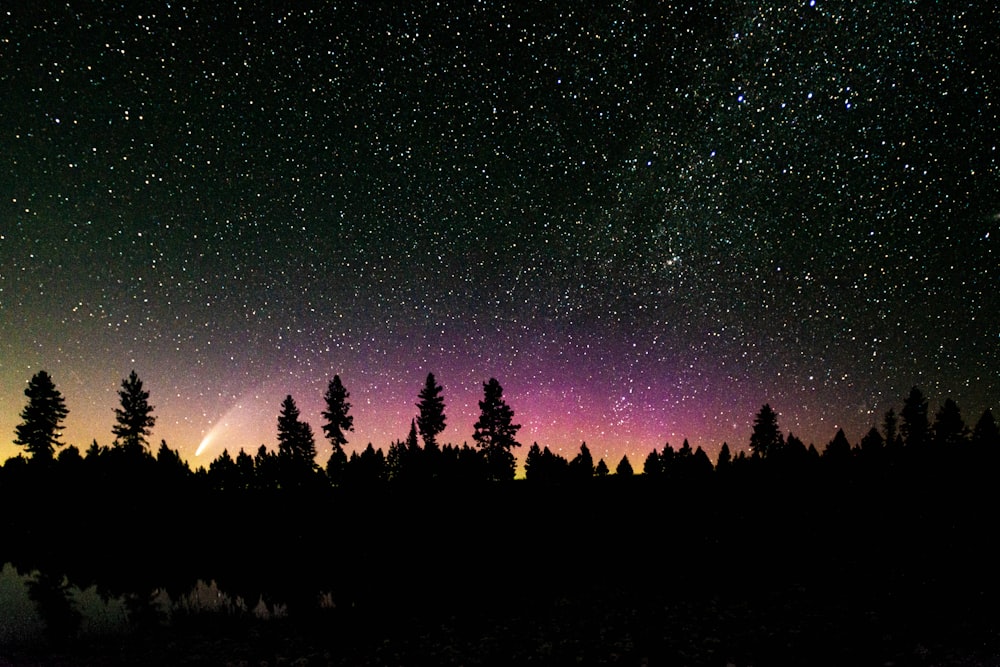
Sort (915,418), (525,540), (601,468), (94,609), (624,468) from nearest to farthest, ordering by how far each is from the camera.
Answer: (94,609)
(525,540)
(624,468)
(601,468)
(915,418)

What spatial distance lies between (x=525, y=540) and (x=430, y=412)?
41735 millimetres

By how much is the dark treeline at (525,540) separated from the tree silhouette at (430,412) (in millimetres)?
7576

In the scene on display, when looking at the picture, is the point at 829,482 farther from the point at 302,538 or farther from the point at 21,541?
the point at 21,541

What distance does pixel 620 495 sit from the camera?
Result: 4369 centimetres

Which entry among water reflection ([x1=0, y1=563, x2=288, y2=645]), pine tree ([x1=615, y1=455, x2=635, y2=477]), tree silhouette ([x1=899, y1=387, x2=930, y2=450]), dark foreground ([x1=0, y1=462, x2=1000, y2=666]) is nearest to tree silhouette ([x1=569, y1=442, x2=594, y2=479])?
pine tree ([x1=615, y1=455, x2=635, y2=477])

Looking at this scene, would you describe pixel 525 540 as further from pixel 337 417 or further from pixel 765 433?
pixel 765 433

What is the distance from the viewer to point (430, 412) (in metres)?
66.5

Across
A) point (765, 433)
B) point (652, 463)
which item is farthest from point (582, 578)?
point (765, 433)

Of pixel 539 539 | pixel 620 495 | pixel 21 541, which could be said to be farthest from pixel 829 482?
pixel 21 541

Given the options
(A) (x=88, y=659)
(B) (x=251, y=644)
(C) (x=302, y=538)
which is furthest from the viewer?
(C) (x=302, y=538)

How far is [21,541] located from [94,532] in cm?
425

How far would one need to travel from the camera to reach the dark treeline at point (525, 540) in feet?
45.3

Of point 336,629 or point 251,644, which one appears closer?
point 251,644

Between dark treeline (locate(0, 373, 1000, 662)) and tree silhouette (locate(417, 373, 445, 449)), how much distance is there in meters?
7.58
